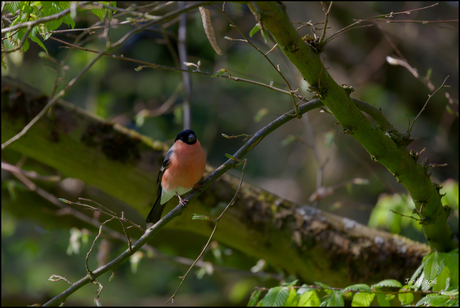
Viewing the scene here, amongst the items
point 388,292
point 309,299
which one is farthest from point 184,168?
point 388,292

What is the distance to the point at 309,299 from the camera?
7.22 feet

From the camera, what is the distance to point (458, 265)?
215cm

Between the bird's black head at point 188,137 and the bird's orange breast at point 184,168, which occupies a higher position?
the bird's black head at point 188,137

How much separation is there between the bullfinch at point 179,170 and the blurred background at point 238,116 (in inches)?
27.1

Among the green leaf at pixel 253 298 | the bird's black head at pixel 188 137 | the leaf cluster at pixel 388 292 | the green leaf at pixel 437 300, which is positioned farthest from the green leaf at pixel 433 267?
the bird's black head at pixel 188 137

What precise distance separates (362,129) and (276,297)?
1.03 meters

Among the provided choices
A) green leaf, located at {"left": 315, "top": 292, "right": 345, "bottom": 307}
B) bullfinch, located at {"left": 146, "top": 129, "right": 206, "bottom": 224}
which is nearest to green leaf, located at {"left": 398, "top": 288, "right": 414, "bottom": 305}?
green leaf, located at {"left": 315, "top": 292, "right": 345, "bottom": 307}

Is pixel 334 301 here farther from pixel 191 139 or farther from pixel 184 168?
pixel 191 139

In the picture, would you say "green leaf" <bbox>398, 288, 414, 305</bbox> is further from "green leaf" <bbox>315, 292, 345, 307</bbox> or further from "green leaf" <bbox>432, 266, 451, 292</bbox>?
"green leaf" <bbox>315, 292, 345, 307</bbox>

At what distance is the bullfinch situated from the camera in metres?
2.74

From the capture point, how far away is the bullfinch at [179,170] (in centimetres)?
274

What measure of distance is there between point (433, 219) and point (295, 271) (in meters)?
1.40

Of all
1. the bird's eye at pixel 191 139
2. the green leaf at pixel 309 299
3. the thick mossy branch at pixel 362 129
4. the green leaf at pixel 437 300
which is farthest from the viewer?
the bird's eye at pixel 191 139

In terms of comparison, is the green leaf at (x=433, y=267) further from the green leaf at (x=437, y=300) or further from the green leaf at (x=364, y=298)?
the green leaf at (x=364, y=298)
